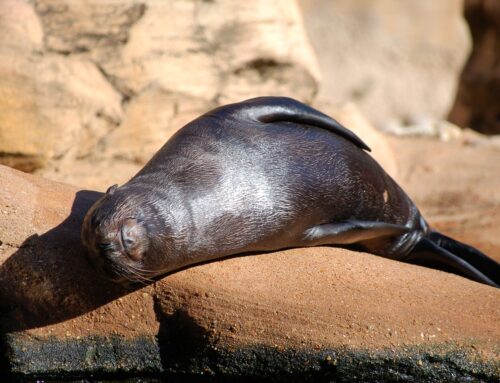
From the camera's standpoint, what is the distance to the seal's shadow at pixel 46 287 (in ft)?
14.1

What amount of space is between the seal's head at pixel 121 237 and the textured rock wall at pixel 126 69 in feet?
7.88

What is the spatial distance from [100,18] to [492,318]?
400cm

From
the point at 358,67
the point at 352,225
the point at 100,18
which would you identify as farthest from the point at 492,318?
the point at 358,67

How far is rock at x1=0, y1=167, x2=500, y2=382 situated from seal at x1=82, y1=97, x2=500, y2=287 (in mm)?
213

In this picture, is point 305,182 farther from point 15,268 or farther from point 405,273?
point 15,268

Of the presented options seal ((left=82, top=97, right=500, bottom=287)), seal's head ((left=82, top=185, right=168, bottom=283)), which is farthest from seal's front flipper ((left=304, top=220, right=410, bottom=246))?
seal's head ((left=82, top=185, right=168, bottom=283))

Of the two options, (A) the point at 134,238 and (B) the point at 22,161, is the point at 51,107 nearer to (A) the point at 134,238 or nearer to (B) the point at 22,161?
(B) the point at 22,161

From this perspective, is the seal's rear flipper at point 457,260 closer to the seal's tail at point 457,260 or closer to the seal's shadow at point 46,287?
the seal's tail at point 457,260

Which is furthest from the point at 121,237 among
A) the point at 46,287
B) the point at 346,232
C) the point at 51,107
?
the point at 51,107

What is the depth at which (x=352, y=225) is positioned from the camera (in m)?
4.91

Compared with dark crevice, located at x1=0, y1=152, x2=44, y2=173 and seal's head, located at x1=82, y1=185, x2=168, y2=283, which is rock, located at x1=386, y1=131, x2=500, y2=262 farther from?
seal's head, located at x1=82, y1=185, x2=168, y2=283

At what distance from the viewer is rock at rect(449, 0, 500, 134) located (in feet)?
40.7

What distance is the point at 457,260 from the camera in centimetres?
543

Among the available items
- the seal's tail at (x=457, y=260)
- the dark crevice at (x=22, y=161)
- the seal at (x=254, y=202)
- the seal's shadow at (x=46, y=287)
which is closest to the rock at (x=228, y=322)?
the seal's shadow at (x=46, y=287)
